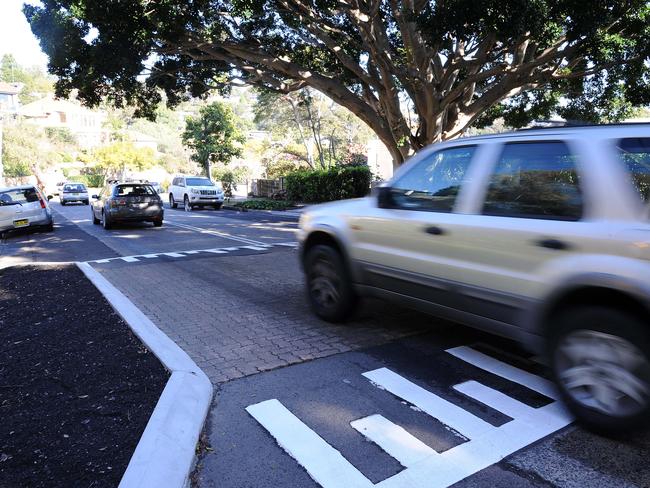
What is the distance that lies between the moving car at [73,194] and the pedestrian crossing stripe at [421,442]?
37.8 m

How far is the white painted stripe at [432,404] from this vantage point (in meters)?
3.38

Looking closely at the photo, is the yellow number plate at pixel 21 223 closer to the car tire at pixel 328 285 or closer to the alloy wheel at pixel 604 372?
the car tire at pixel 328 285

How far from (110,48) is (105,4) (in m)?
1.75

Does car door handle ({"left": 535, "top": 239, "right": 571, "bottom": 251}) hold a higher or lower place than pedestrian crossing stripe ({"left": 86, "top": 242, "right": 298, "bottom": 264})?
higher

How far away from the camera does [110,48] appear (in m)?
14.7

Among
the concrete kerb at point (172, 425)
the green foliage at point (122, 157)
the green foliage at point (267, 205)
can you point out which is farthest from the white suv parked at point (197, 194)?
the green foliage at point (122, 157)

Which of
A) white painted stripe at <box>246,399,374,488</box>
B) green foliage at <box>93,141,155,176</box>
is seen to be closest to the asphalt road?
white painted stripe at <box>246,399,374,488</box>

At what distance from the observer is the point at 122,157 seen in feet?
218

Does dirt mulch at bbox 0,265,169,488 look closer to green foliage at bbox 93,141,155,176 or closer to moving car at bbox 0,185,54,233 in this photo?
moving car at bbox 0,185,54,233

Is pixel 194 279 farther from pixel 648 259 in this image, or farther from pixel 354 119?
pixel 354 119

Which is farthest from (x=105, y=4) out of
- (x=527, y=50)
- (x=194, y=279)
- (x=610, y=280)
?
(x=610, y=280)

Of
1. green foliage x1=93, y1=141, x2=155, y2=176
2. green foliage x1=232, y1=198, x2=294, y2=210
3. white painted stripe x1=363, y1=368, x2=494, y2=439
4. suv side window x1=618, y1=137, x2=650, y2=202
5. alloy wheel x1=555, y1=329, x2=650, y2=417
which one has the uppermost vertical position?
green foliage x1=93, y1=141, x2=155, y2=176

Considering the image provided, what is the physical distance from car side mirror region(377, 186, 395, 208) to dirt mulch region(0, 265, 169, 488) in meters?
2.39

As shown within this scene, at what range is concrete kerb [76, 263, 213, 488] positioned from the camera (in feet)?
9.05
